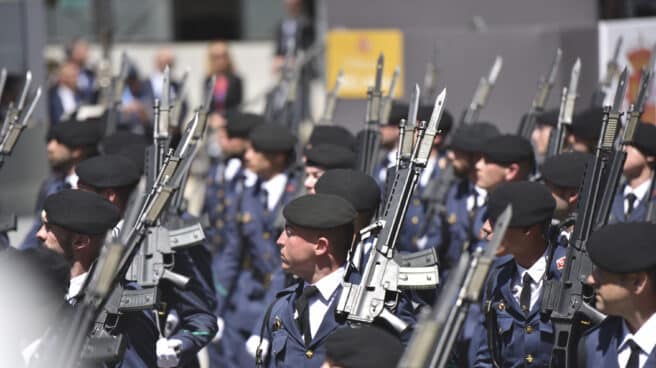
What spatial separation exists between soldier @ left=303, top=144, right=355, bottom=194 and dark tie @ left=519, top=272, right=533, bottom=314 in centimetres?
212

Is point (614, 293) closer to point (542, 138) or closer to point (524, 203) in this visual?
point (524, 203)

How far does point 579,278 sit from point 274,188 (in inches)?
149

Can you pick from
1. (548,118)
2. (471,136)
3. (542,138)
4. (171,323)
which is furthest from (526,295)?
(542,138)

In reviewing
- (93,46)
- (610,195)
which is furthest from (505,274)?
(93,46)

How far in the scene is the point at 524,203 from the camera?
5.46 meters

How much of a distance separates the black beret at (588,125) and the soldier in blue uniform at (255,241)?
74.8 inches

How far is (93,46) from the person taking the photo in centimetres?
1888

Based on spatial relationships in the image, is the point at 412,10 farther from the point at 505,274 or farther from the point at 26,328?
the point at 26,328

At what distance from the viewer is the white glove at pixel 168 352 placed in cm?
580

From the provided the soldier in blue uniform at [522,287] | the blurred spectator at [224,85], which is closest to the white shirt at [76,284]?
the soldier in blue uniform at [522,287]

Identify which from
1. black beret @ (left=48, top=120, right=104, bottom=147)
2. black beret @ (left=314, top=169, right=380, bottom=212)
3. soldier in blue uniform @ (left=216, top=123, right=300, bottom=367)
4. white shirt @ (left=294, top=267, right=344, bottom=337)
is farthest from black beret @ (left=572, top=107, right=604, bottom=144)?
white shirt @ (left=294, top=267, right=344, bottom=337)

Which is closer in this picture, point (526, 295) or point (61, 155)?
point (526, 295)

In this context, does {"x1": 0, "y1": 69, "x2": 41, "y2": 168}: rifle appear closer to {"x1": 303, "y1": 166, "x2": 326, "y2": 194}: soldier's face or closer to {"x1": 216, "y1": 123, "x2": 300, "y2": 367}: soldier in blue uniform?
{"x1": 303, "y1": 166, "x2": 326, "y2": 194}: soldier's face

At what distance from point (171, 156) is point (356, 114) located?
23.5 feet
